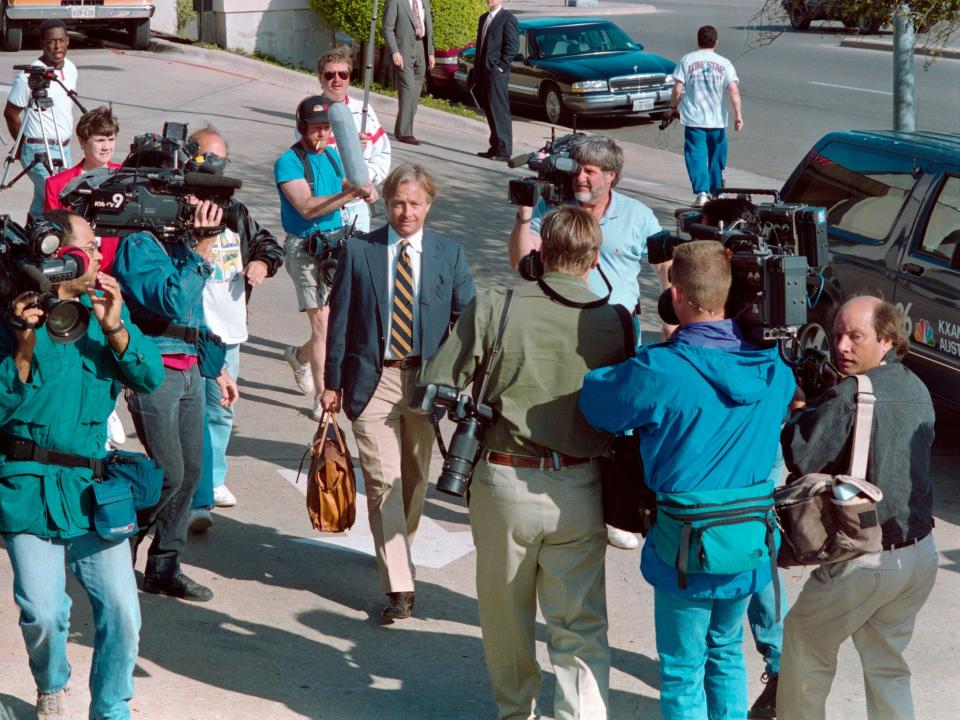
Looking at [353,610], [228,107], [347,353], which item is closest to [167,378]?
[347,353]

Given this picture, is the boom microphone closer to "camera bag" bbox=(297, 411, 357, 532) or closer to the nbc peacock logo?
"camera bag" bbox=(297, 411, 357, 532)

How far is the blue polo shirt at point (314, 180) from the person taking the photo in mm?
7887

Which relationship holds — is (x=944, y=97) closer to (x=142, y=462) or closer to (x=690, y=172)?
(x=690, y=172)

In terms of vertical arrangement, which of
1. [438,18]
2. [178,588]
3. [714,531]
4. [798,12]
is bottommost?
[178,588]

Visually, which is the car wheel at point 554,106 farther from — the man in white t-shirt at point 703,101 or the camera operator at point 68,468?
the camera operator at point 68,468

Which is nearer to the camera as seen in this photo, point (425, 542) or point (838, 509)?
point (838, 509)

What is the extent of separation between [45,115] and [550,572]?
7.35 meters

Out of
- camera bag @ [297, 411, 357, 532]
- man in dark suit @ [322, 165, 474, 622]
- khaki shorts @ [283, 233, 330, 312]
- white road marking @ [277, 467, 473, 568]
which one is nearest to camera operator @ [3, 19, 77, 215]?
khaki shorts @ [283, 233, 330, 312]

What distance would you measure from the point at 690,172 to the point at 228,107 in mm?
6636

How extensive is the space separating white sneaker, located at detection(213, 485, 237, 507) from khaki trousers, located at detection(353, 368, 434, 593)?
1.45 meters

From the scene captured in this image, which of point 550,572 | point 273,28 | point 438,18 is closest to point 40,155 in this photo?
point 550,572

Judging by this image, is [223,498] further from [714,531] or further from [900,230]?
[900,230]

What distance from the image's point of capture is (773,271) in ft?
14.5

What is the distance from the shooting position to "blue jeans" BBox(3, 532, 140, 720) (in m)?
4.58
